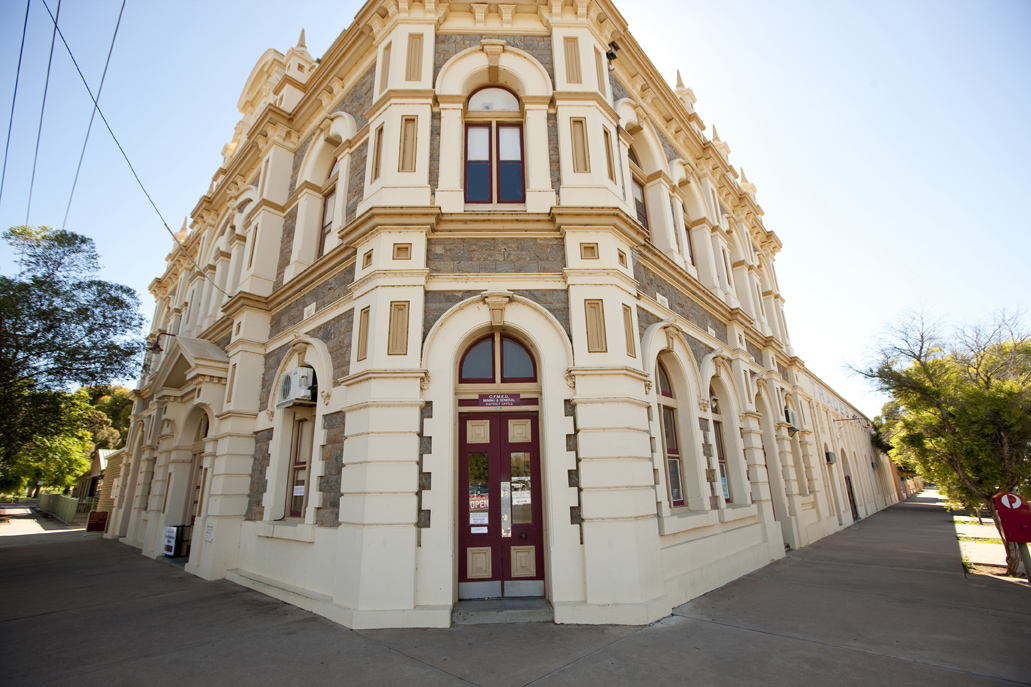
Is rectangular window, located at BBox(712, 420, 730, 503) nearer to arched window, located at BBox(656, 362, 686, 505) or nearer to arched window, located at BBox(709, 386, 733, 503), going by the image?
arched window, located at BBox(709, 386, 733, 503)

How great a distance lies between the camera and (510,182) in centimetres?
879

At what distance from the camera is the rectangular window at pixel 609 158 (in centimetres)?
862

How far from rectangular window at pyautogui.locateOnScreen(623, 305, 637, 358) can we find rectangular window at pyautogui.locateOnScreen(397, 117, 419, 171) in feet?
15.0

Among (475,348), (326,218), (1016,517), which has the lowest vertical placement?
(1016,517)

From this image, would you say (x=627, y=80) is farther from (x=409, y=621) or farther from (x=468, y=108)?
(x=409, y=621)

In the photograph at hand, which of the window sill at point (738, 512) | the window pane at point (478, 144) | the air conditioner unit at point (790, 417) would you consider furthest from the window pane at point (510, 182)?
the air conditioner unit at point (790, 417)

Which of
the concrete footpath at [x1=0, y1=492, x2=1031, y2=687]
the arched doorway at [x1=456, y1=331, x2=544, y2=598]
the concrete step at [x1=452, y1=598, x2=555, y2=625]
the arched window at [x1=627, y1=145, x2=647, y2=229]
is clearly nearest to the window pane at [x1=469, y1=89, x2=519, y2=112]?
the arched window at [x1=627, y1=145, x2=647, y2=229]

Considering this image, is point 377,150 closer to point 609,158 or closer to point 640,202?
point 609,158

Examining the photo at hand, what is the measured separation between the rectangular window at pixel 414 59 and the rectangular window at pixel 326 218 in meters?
3.41

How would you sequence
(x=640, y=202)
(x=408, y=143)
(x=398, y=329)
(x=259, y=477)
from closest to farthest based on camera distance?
1. (x=398, y=329)
2. (x=408, y=143)
3. (x=259, y=477)
4. (x=640, y=202)

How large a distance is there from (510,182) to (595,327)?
134 inches

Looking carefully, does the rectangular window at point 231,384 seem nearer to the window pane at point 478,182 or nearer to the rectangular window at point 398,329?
the rectangular window at point 398,329

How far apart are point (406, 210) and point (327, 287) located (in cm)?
275

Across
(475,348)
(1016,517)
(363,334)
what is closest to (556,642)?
(475,348)
